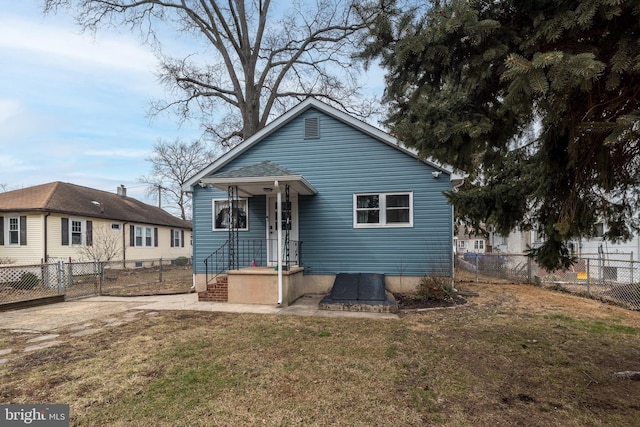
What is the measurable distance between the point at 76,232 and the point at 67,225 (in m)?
0.63

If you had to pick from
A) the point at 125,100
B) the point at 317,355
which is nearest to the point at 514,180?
the point at 317,355

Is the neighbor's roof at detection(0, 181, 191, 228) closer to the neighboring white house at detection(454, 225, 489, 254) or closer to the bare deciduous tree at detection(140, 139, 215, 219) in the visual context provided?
the bare deciduous tree at detection(140, 139, 215, 219)

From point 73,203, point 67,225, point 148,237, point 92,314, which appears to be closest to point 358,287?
point 92,314

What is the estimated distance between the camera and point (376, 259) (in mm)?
9562

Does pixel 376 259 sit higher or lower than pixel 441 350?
higher

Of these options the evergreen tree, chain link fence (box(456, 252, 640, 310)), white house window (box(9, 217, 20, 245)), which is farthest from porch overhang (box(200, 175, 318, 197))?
white house window (box(9, 217, 20, 245))

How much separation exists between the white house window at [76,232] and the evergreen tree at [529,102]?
17.7 meters

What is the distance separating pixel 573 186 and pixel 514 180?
604 millimetres

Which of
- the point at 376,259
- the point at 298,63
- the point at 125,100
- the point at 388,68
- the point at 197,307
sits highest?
the point at 298,63

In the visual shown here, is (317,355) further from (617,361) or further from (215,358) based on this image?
(617,361)

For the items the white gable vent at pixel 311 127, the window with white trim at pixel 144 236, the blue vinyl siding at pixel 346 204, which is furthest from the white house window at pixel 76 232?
the white gable vent at pixel 311 127

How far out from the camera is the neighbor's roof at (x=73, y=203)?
14.6 metres

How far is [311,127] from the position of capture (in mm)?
10062

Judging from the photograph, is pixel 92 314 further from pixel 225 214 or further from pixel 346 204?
pixel 346 204
